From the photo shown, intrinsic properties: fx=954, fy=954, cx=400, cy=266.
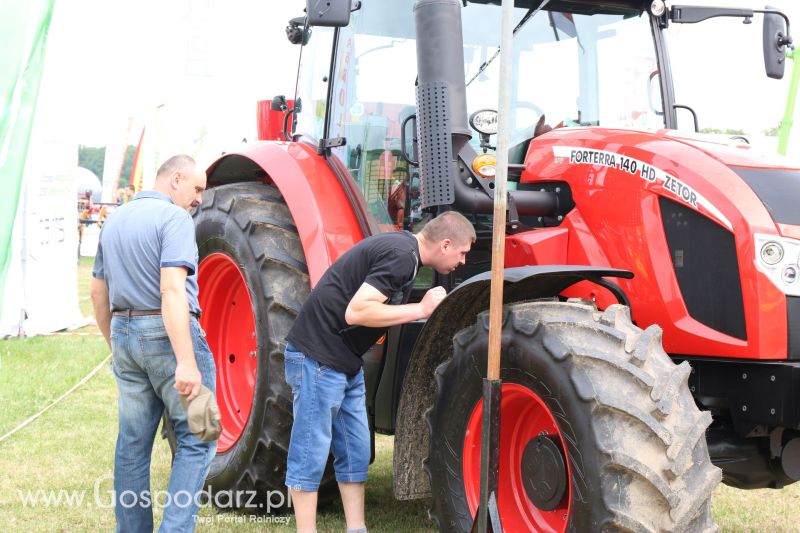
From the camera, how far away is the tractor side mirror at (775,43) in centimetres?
434

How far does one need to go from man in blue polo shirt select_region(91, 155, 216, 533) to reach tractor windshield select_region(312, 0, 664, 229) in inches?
41.6

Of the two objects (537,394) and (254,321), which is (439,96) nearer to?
Result: (537,394)

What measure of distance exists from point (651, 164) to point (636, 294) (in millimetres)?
516

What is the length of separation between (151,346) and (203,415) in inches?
13.7

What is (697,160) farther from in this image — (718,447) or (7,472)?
(7,472)

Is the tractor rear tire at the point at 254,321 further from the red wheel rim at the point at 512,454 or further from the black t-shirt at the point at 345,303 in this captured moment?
the red wheel rim at the point at 512,454

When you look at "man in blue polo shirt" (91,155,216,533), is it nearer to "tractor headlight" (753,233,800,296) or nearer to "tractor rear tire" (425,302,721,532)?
"tractor rear tire" (425,302,721,532)

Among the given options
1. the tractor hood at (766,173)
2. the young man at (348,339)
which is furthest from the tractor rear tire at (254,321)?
the tractor hood at (766,173)

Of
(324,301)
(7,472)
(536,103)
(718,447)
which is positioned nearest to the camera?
(718,447)

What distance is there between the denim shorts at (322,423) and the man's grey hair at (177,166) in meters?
0.86

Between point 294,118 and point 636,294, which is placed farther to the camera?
point 294,118

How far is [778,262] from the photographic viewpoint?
11.3ft

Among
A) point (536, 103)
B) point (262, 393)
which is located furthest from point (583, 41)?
point (262, 393)

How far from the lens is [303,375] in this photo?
4012mm
